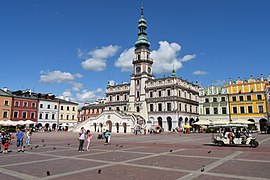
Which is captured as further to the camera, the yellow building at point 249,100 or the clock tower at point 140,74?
the clock tower at point 140,74

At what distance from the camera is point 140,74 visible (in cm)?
6756

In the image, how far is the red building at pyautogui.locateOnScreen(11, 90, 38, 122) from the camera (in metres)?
63.5

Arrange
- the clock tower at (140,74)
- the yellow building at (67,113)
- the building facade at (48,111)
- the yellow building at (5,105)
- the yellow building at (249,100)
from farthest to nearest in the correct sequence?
the yellow building at (67,113) → the building facade at (48,111) → the clock tower at (140,74) → the yellow building at (5,105) → the yellow building at (249,100)

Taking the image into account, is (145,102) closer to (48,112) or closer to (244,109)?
(244,109)

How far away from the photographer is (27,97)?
6656cm

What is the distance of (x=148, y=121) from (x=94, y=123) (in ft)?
48.4

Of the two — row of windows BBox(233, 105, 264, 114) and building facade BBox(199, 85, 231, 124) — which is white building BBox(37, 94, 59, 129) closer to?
building facade BBox(199, 85, 231, 124)

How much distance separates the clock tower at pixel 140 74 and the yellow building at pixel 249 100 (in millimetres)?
23767

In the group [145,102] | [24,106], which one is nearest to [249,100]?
[145,102]

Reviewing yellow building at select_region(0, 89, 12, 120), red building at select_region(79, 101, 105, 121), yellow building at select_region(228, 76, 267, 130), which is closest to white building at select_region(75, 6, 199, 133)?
yellow building at select_region(228, 76, 267, 130)

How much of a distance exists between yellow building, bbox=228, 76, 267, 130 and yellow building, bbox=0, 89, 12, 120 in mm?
60315

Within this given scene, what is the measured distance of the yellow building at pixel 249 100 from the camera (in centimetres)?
5769

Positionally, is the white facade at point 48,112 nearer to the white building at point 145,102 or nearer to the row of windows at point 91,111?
the white building at point 145,102

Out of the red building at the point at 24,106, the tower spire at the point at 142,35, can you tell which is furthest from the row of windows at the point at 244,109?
the red building at the point at 24,106
